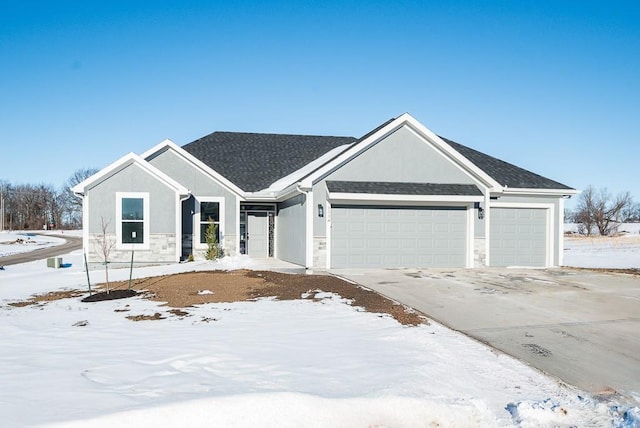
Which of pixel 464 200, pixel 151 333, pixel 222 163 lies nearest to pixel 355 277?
pixel 464 200

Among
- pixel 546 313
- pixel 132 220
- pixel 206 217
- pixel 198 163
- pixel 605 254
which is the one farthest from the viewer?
pixel 605 254

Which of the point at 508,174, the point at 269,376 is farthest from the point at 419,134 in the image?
the point at 269,376

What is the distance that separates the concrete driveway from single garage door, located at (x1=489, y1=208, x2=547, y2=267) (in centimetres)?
205

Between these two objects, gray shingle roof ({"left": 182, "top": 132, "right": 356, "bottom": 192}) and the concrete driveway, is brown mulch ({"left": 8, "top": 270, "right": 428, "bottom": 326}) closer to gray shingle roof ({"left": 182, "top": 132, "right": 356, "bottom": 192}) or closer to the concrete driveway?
the concrete driveway

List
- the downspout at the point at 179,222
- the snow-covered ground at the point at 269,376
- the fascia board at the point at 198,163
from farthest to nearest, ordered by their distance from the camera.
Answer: the fascia board at the point at 198,163, the downspout at the point at 179,222, the snow-covered ground at the point at 269,376

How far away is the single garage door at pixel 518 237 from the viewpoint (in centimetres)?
1717

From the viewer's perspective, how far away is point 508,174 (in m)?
18.5

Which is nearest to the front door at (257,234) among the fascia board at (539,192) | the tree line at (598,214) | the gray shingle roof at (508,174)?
the gray shingle roof at (508,174)

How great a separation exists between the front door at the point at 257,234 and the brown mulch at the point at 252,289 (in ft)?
22.1

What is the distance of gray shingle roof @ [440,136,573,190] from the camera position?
57.7 feet

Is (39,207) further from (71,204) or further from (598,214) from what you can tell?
(598,214)

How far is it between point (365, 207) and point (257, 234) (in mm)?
6481

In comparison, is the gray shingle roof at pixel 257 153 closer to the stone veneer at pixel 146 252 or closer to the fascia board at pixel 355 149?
the stone veneer at pixel 146 252

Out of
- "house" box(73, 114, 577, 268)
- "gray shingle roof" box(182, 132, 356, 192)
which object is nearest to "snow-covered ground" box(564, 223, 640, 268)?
"house" box(73, 114, 577, 268)
